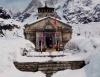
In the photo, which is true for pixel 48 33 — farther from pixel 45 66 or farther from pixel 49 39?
pixel 45 66

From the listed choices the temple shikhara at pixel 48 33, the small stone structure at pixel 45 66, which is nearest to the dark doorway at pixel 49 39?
the temple shikhara at pixel 48 33

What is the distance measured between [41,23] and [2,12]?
116485 millimetres

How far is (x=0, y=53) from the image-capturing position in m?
23.6

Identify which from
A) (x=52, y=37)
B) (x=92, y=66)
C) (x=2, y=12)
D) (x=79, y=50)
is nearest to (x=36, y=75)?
(x=92, y=66)

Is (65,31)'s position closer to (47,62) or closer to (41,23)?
(41,23)

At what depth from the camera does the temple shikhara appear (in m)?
38.8

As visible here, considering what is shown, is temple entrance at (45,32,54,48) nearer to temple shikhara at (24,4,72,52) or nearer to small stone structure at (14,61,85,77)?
temple shikhara at (24,4,72,52)

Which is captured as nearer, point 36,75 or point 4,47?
point 36,75

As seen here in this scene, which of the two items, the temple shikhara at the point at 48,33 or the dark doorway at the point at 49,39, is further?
the dark doorway at the point at 49,39

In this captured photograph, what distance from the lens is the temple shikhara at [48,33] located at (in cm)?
3875

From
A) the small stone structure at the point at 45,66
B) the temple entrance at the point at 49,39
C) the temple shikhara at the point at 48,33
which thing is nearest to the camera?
the small stone structure at the point at 45,66

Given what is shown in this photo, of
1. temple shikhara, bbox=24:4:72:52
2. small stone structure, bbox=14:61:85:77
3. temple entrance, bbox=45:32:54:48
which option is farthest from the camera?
temple entrance, bbox=45:32:54:48

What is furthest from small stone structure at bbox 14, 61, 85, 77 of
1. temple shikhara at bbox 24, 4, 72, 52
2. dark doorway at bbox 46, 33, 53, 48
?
dark doorway at bbox 46, 33, 53, 48

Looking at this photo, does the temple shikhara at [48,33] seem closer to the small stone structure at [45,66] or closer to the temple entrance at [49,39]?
the temple entrance at [49,39]
